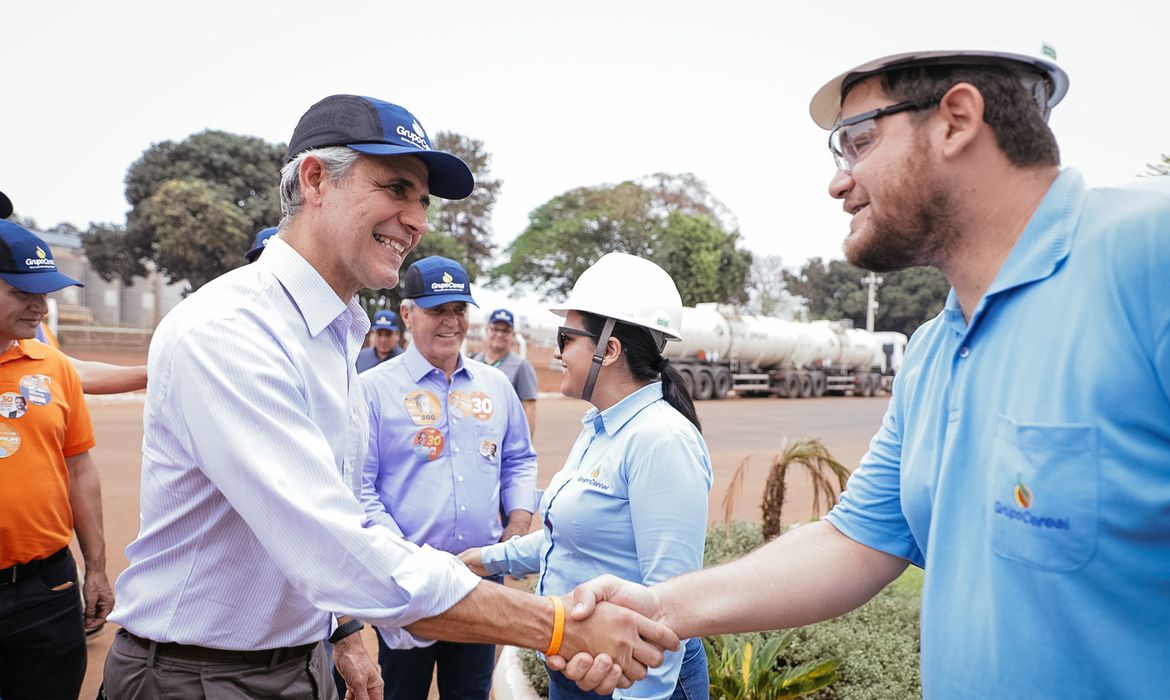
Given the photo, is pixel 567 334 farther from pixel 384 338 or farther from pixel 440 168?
pixel 384 338

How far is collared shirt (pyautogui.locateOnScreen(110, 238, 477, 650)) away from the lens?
1947mm

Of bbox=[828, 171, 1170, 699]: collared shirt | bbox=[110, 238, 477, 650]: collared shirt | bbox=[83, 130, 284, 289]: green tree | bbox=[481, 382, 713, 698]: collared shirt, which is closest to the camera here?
bbox=[828, 171, 1170, 699]: collared shirt

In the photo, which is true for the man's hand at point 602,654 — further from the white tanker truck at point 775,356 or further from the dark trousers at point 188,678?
the white tanker truck at point 775,356

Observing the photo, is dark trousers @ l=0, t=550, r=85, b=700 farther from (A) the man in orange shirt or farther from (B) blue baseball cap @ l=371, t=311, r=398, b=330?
(B) blue baseball cap @ l=371, t=311, r=398, b=330

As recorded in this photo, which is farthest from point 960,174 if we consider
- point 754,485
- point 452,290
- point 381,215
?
point 754,485

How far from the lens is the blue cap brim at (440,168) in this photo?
90.3 inches

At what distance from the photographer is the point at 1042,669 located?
1.40 m

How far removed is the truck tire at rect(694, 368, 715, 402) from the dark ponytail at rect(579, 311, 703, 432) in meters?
24.8

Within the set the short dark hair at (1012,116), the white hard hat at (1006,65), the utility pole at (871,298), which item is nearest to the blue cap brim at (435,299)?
the white hard hat at (1006,65)

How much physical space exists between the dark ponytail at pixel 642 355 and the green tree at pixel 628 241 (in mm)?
35188

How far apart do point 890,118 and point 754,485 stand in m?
10.0

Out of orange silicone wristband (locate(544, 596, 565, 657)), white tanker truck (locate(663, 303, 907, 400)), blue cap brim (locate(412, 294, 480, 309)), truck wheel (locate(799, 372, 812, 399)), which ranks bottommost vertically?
truck wheel (locate(799, 372, 812, 399))

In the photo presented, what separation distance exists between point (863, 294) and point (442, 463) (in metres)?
60.3

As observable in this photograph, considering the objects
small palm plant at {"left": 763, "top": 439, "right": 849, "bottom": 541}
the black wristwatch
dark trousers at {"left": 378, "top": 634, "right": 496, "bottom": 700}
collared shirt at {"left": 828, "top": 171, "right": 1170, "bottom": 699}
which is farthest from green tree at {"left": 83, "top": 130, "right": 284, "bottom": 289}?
collared shirt at {"left": 828, "top": 171, "right": 1170, "bottom": 699}
